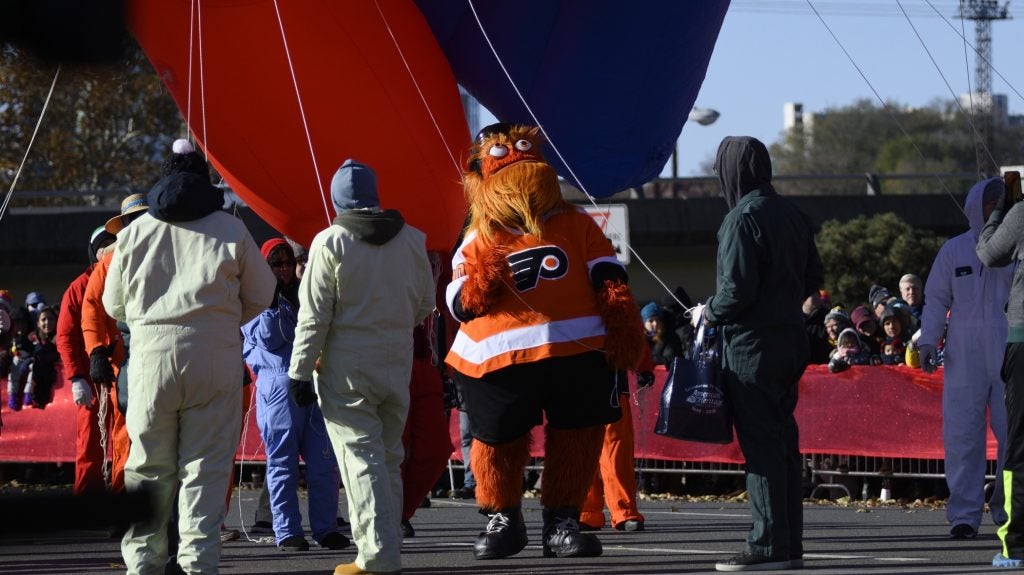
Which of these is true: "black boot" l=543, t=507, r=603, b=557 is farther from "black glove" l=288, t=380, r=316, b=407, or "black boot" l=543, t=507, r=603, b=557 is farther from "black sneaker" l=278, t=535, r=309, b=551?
"black sneaker" l=278, t=535, r=309, b=551

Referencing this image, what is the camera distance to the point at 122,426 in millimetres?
7652

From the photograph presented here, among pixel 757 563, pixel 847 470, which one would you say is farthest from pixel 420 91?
pixel 847 470

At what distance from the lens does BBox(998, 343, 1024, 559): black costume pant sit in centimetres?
673

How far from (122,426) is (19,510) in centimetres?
661

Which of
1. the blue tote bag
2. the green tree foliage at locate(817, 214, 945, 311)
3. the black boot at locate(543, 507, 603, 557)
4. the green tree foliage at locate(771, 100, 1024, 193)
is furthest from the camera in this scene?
the green tree foliage at locate(771, 100, 1024, 193)

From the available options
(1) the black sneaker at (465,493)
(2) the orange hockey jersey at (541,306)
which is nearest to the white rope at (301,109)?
(2) the orange hockey jersey at (541,306)

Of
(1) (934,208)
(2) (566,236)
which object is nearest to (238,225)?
(2) (566,236)

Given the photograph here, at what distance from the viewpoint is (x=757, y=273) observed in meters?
6.69

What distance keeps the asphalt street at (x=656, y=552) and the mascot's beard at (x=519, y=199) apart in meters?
1.60

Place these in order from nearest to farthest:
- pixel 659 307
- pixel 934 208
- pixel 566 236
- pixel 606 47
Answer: pixel 566 236, pixel 606 47, pixel 659 307, pixel 934 208

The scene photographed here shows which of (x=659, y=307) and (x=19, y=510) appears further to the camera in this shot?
(x=659, y=307)

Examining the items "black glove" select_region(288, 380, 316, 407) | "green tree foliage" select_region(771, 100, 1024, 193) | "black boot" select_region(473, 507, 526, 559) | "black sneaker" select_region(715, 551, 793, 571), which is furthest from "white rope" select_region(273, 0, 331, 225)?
"green tree foliage" select_region(771, 100, 1024, 193)

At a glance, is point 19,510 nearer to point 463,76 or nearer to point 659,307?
point 463,76

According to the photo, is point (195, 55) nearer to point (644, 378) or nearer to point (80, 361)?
point (80, 361)
